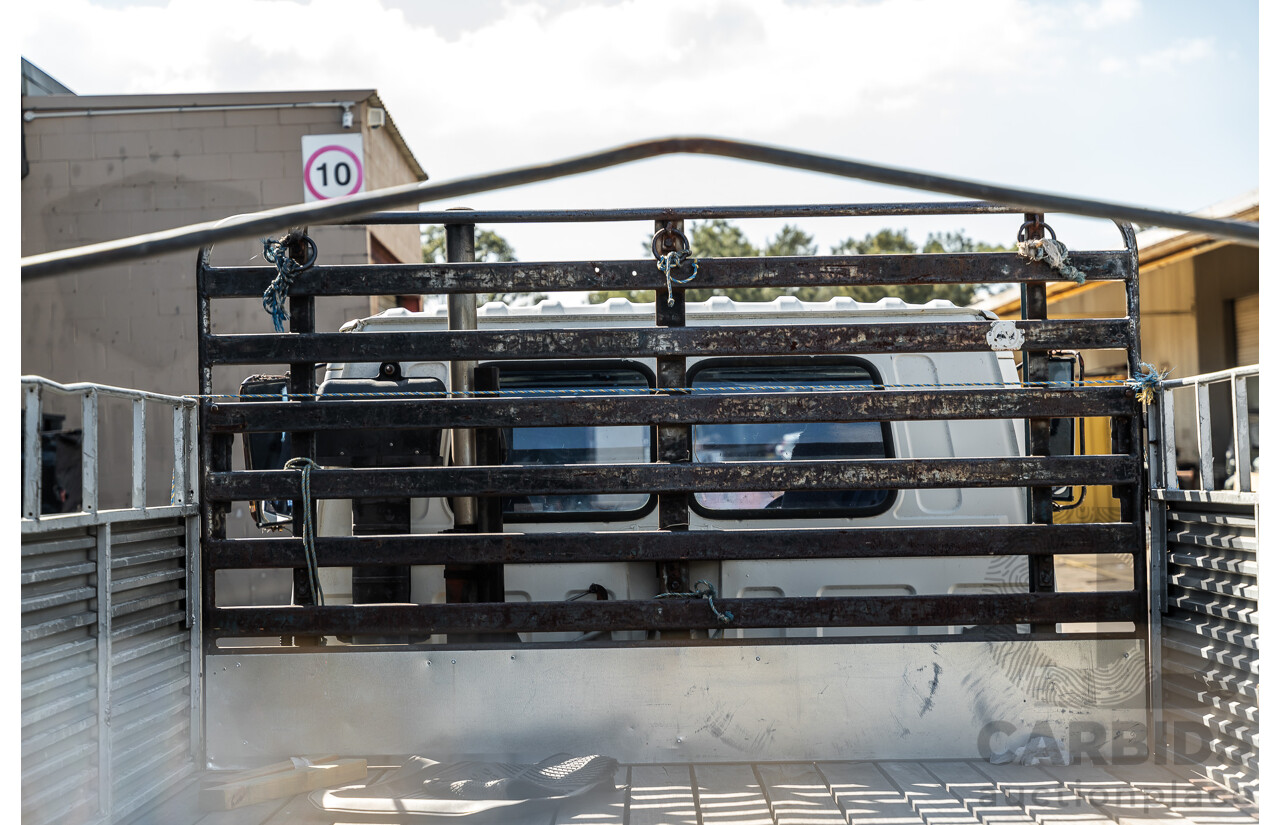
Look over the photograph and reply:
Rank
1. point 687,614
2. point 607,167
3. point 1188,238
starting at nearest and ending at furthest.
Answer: point 607,167
point 687,614
point 1188,238

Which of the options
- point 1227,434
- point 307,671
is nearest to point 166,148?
point 307,671

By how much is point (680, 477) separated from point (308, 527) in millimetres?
1258

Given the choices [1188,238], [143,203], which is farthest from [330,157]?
[1188,238]

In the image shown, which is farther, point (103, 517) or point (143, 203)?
point (143, 203)

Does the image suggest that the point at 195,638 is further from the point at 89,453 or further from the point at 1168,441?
the point at 1168,441

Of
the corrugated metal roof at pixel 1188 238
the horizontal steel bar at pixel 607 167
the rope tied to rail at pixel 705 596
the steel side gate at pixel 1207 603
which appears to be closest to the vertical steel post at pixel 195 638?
the rope tied to rail at pixel 705 596

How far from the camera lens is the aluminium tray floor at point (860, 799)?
282cm

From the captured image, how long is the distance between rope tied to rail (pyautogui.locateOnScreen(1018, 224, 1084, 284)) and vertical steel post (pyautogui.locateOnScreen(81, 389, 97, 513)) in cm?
300

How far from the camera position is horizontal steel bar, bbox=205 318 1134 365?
3.44 m

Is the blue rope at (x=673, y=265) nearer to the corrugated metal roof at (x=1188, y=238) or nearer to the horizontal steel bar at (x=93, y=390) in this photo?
the horizontal steel bar at (x=93, y=390)

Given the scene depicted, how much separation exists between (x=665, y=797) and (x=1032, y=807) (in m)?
1.04

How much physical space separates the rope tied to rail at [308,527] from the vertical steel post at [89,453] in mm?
630

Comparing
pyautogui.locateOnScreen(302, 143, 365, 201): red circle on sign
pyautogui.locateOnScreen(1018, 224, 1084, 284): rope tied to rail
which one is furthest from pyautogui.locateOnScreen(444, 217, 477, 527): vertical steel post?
pyautogui.locateOnScreen(302, 143, 365, 201): red circle on sign

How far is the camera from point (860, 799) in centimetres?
297
